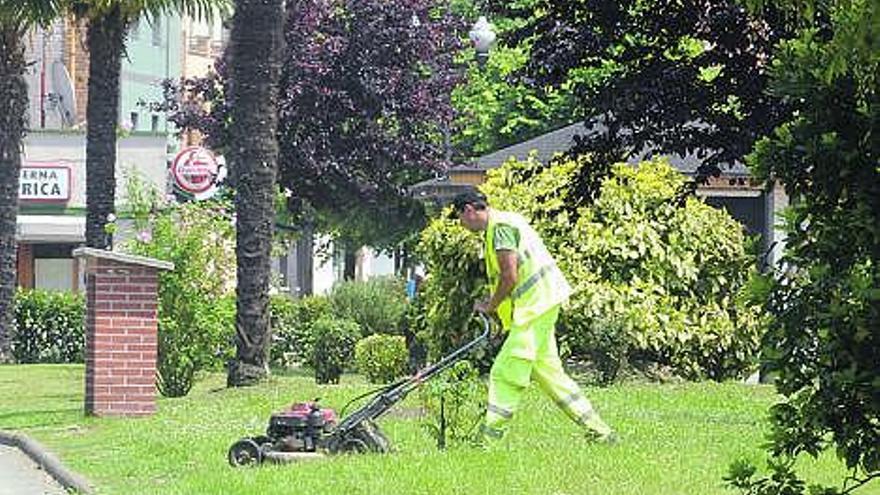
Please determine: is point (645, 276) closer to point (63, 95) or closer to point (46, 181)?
point (46, 181)

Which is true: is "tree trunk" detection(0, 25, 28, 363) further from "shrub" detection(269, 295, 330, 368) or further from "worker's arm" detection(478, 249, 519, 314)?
"worker's arm" detection(478, 249, 519, 314)

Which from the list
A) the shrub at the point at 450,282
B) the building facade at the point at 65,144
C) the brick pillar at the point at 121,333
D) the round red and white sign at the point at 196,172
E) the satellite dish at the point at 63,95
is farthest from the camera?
the satellite dish at the point at 63,95

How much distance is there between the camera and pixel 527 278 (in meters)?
13.0

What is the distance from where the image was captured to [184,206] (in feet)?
82.6

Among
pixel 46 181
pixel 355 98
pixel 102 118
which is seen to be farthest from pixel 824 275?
pixel 46 181

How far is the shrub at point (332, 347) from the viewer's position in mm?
27422

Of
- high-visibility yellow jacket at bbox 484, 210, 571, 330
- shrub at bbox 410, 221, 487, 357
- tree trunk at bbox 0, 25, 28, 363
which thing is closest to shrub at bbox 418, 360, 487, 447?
high-visibility yellow jacket at bbox 484, 210, 571, 330

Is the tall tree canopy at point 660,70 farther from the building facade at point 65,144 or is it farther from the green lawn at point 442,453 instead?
the building facade at point 65,144

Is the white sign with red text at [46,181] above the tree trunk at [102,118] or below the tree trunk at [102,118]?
below

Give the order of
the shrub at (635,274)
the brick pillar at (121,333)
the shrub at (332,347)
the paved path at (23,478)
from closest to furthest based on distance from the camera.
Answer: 1. the paved path at (23,478)
2. the brick pillar at (121,333)
3. the shrub at (635,274)
4. the shrub at (332,347)

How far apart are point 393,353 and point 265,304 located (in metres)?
2.56

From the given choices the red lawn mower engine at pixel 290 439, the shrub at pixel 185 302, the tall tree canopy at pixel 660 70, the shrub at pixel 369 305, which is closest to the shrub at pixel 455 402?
the red lawn mower engine at pixel 290 439

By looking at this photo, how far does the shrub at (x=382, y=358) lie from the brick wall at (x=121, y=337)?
6707 millimetres

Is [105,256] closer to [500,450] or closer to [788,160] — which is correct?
[500,450]
